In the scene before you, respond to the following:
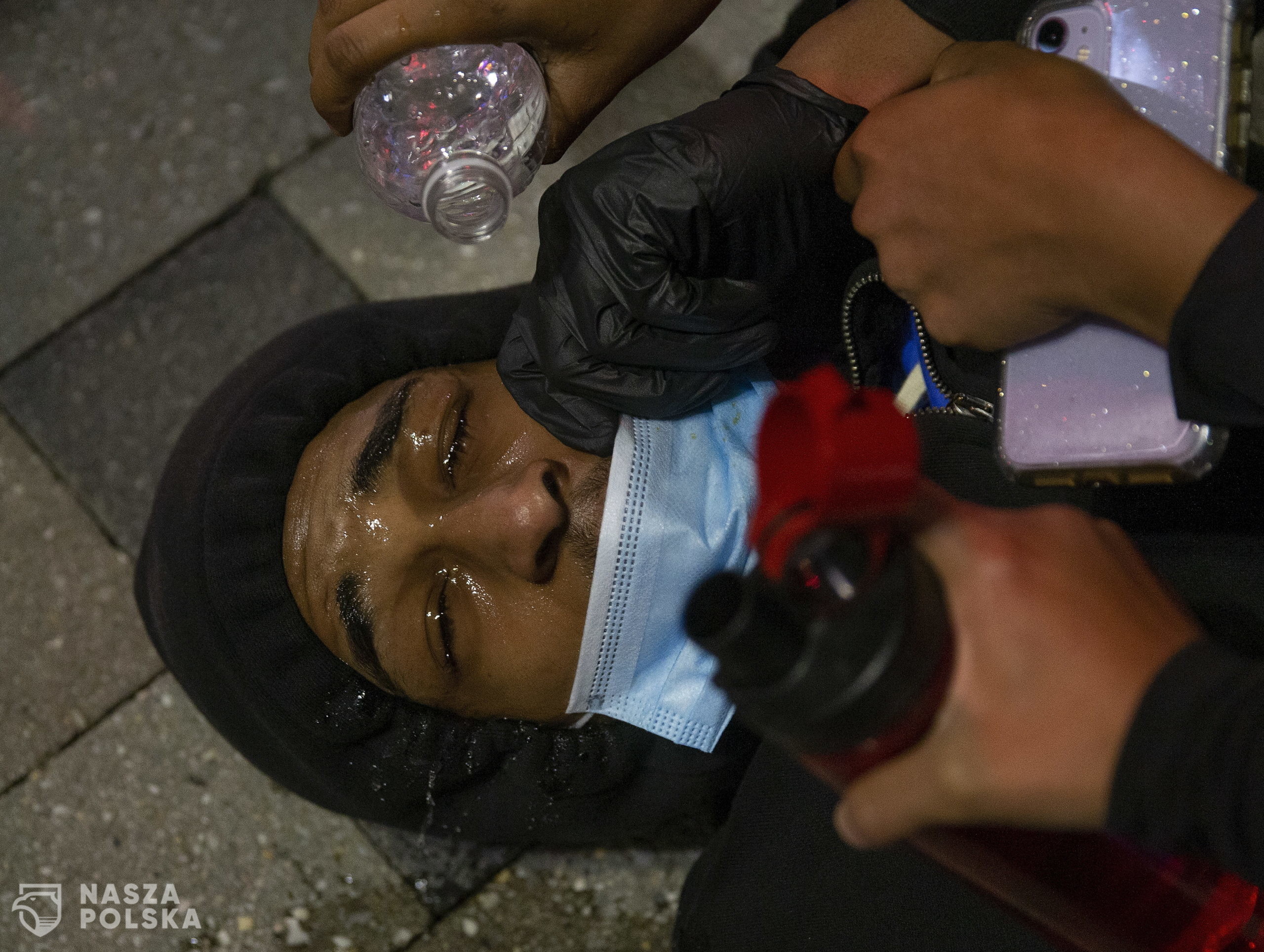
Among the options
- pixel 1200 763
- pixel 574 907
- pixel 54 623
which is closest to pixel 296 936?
pixel 574 907

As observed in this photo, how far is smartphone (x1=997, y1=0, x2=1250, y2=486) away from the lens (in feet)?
3.75

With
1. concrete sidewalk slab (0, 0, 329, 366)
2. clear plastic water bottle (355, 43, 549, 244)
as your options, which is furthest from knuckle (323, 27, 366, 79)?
concrete sidewalk slab (0, 0, 329, 366)

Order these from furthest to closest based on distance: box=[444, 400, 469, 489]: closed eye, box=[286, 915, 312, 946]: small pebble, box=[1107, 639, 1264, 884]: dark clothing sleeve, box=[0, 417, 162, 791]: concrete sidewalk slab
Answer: box=[0, 417, 162, 791]: concrete sidewalk slab → box=[286, 915, 312, 946]: small pebble → box=[444, 400, 469, 489]: closed eye → box=[1107, 639, 1264, 884]: dark clothing sleeve

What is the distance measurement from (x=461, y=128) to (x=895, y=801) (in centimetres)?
133

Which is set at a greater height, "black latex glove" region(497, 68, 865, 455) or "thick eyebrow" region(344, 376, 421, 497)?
"black latex glove" region(497, 68, 865, 455)

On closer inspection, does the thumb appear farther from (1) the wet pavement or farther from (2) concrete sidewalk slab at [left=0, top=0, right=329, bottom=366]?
(2) concrete sidewalk slab at [left=0, top=0, right=329, bottom=366]

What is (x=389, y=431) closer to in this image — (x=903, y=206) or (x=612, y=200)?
(x=612, y=200)

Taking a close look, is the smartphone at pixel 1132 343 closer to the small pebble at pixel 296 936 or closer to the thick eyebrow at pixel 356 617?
the thick eyebrow at pixel 356 617

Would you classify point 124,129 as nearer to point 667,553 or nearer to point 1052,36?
point 667,553

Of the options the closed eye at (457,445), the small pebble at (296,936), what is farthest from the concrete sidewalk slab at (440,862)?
the closed eye at (457,445)

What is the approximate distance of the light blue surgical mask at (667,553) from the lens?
1630 mm

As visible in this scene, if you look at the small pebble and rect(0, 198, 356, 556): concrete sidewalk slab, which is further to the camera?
rect(0, 198, 356, 556): concrete sidewalk slab

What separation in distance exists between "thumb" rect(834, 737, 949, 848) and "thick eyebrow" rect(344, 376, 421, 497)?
1117 millimetres

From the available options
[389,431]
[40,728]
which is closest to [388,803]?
[389,431]
